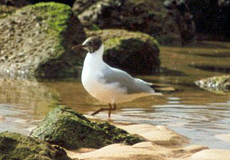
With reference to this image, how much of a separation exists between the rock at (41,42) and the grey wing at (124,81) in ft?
12.8

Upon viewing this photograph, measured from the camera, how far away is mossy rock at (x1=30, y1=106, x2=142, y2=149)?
5379 mm

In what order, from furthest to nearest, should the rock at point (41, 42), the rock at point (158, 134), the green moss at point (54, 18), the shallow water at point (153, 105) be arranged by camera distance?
the green moss at point (54, 18), the rock at point (41, 42), the shallow water at point (153, 105), the rock at point (158, 134)

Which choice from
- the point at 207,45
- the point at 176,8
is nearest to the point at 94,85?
the point at 207,45

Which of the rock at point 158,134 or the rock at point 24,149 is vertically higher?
the rock at point 24,149

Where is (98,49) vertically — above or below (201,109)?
above

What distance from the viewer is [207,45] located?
64.5ft

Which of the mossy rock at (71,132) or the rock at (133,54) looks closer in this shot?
the mossy rock at (71,132)

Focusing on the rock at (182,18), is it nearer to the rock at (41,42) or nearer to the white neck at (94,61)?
the rock at (41,42)

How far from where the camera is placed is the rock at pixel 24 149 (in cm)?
424

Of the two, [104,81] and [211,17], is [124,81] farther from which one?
[211,17]

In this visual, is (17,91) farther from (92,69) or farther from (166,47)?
(166,47)

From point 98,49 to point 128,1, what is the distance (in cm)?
1247

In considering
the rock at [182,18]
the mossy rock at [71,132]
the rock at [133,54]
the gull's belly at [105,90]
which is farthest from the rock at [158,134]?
the rock at [182,18]

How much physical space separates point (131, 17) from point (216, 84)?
9322mm
